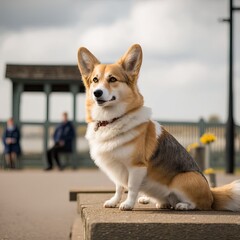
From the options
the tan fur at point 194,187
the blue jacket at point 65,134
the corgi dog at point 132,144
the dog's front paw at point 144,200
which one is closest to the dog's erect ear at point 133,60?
the corgi dog at point 132,144

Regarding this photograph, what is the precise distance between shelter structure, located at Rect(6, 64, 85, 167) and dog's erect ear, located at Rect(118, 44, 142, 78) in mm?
16769

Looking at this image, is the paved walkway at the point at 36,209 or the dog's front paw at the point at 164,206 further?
the paved walkway at the point at 36,209

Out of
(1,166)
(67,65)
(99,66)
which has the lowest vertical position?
(1,166)

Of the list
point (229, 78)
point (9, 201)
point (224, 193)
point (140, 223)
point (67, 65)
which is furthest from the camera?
point (67, 65)

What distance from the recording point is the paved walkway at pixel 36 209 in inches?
284

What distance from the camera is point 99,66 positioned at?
17.0ft

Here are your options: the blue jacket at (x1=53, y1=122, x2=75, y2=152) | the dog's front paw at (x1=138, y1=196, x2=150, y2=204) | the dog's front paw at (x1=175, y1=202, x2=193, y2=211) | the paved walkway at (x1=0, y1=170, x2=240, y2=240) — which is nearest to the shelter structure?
the blue jacket at (x1=53, y1=122, x2=75, y2=152)

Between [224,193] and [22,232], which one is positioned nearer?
[224,193]

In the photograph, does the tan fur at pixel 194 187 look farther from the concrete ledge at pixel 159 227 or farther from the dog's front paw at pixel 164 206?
the concrete ledge at pixel 159 227

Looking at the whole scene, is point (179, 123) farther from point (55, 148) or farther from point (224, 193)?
point (224, 193)

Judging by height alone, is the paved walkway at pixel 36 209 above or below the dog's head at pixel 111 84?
below

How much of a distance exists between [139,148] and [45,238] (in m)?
2.21

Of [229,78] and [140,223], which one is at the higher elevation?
[229,78]

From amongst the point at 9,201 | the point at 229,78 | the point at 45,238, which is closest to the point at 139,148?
the point at 45,238
